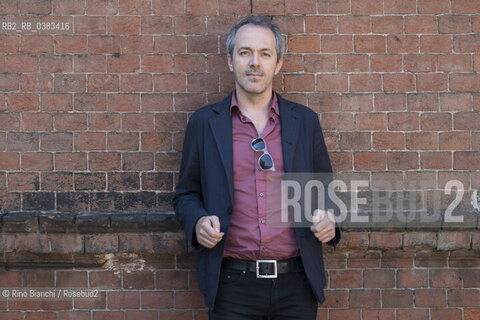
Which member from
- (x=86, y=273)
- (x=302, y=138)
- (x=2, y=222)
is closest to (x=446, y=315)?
(x=302, y=138)

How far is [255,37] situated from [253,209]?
3.28ft

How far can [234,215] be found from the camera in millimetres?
2814

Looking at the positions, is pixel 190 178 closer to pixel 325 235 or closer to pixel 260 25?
pixel 325 235

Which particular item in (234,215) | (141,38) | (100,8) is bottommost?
(234,215)

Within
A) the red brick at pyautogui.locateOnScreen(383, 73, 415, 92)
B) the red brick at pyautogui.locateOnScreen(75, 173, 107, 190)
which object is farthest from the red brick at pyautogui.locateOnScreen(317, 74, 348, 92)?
the red brick at pyautogui.locateOnScreen(75, 173, 107, 190)

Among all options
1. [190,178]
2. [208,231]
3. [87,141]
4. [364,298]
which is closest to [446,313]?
[364,298]

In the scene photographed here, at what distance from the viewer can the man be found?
275 cm

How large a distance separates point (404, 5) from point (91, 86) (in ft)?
7.17

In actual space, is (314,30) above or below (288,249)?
above

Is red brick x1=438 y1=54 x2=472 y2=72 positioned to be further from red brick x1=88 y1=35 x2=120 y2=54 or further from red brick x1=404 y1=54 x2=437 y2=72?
red brick x1=88 y1=35 x2=120 y2=54

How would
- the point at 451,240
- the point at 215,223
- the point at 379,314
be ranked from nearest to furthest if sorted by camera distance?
1. the point at 215,223
2. the point at 451,240
3. the point at 379,314

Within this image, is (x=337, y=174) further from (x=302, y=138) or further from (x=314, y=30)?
(x=314, y=30)

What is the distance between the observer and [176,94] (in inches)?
133

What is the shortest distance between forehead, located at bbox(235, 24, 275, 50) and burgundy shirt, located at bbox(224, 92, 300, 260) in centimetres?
45
